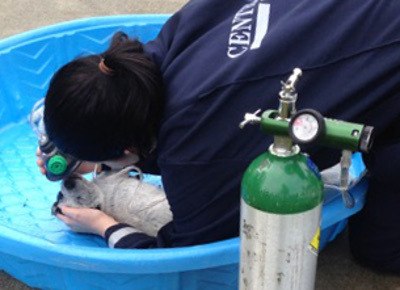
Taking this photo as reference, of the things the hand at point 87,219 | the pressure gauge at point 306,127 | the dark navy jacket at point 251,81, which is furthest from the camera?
the hand at point 87,219

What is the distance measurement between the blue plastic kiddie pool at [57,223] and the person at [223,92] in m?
0.09

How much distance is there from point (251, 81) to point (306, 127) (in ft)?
0.94

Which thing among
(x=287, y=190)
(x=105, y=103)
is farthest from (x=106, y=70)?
(x=287, y=190)

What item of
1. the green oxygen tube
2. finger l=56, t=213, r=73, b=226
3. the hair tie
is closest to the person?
the hair tie

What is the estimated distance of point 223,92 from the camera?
1.16 meters

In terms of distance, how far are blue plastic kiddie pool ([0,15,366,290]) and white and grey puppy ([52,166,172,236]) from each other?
3.8 inches

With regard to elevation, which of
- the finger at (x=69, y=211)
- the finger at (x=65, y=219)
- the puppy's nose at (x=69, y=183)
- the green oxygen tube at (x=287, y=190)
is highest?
the green oxygen tube at (x=287, y=190)

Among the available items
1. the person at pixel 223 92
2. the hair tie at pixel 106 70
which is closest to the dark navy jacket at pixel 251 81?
the person at pixel 223 92

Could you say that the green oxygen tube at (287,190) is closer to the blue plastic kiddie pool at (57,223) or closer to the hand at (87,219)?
the blue plastic kiddie pool at (57,223)

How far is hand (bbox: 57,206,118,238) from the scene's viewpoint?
1.49 metres

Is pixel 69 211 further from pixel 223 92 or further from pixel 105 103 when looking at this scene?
pixel 223 92

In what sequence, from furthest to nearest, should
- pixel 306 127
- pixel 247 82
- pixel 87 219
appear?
pixel 87 219
pixel 247 82
pixel 306 127

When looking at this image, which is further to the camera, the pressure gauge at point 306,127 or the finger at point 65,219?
the finger at point 65,219

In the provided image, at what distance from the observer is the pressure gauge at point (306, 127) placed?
2.89 ft
